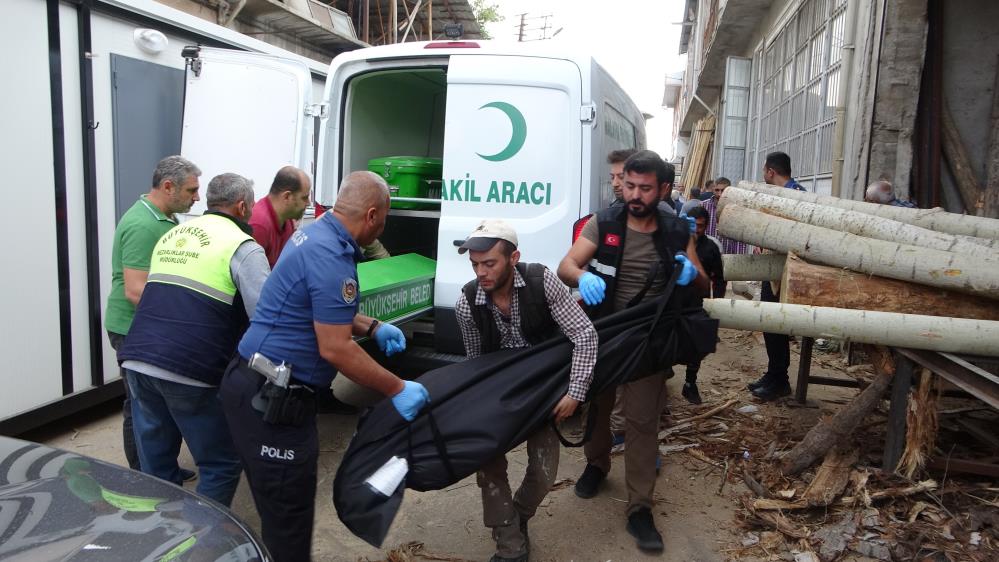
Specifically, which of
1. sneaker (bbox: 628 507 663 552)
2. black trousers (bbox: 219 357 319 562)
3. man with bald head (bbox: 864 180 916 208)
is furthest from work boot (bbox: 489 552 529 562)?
man with bald head (bbox: 864 180 916 208)

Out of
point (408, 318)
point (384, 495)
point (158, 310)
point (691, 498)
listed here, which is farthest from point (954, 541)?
point (158, 310)

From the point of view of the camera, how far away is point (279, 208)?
12.0 feet

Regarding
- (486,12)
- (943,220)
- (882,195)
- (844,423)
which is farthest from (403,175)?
(486,12)

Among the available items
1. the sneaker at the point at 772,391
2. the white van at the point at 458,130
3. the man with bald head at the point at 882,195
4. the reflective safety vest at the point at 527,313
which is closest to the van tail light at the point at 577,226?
the white van at the point at 458,130

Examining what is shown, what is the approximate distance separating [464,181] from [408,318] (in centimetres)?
92

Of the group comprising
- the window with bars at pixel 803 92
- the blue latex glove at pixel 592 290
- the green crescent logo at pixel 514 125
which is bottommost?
the blue latex glove at pixel 592 290

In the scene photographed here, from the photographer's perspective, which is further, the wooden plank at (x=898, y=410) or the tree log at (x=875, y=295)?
the wooden plank at (x=898, y=410)

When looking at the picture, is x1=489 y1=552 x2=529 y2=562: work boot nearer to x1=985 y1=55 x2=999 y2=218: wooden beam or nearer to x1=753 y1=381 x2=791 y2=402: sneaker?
x1=753 y1=381 x2=791 y2=402: sneaker

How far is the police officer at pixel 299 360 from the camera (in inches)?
87.0

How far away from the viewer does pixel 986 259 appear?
2.98m

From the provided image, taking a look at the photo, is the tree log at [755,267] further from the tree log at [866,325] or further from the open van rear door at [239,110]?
the open van rear door at [239,110]

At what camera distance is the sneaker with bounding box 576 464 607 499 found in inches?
147

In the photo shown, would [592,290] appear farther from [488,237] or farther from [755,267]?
[755,267]

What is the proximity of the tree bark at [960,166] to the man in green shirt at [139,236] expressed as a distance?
6.15 m
